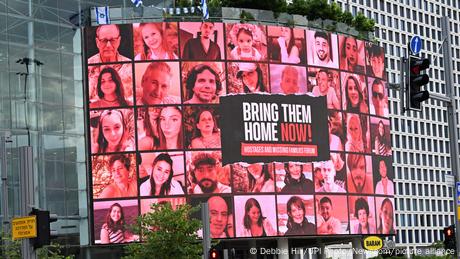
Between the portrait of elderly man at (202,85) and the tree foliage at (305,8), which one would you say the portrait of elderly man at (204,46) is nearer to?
the portrait of elderly man at (202,85)

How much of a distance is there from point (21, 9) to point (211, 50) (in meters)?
12.4

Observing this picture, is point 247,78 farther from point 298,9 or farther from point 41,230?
point 41,230

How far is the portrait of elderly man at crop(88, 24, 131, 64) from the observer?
5925 cm

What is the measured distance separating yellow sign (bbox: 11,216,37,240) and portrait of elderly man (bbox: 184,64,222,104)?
33805 mm

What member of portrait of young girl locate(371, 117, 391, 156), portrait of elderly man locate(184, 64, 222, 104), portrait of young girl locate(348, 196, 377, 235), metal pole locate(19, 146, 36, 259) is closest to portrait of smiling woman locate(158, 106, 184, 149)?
portrait of elderly man locate(184, 64, 222, 104)

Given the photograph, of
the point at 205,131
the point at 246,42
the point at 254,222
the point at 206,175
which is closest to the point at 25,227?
the point at 206,175

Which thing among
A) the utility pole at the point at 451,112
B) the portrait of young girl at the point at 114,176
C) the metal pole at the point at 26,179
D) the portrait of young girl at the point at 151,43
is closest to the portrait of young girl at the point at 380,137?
the portrait of young girl at the point at 151,43

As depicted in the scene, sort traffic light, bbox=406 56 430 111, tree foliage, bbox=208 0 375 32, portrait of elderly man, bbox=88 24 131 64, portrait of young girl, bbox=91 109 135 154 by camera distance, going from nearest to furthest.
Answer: traffic light, bbox=406 56 430 111, portrait of young girl, bbox=91 109 135 154, portrait of elderly man, bbox=88 24 131 64, tree foliage, bbox=208 0 375 32

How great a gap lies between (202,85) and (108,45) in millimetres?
6663

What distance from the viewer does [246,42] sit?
2409 inches

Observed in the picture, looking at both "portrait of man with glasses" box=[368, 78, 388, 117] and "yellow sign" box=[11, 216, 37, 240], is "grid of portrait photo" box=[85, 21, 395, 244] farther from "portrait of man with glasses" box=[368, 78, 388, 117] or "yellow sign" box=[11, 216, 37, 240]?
"yellow sign" box=[11, 216, 37, 240]

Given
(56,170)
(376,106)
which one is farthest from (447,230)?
(376,106)

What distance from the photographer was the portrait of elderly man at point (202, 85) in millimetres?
59156

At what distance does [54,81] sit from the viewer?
58.2 metres
